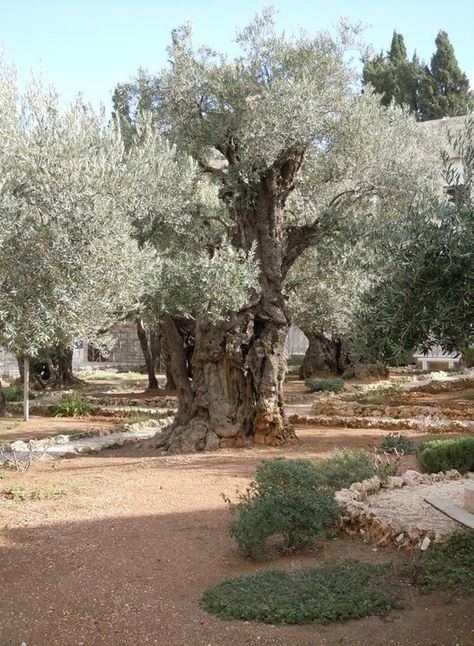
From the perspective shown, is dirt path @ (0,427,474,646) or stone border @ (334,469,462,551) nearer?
dirt path @ (0,427,474,646)

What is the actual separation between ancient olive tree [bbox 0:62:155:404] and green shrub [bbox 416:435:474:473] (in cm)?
544

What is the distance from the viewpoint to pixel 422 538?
783cm

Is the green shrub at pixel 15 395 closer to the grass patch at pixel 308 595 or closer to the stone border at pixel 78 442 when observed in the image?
the stone border at pixel 78 442

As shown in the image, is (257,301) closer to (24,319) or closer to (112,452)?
(112,452)

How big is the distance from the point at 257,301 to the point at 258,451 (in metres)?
3.01

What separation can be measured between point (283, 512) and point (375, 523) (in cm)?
118

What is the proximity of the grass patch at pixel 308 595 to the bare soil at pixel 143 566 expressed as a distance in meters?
0.11

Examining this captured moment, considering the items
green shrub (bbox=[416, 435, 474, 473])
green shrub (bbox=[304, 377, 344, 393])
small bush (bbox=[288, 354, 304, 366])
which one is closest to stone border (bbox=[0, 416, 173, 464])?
green shrub (bbox=[416, 435, 474, 473])

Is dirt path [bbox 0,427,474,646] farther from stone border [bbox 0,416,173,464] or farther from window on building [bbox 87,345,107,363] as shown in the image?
window on building [bbox 87,345,107,363]

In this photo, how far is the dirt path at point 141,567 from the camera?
5812 mm

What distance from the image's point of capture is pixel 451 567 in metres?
6.96

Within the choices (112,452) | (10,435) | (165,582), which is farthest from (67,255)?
(10,435)

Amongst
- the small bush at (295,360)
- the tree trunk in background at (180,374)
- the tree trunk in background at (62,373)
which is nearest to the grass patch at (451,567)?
the tree trunk in background at (180,374)

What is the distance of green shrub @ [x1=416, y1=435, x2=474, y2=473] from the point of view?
11273mm
